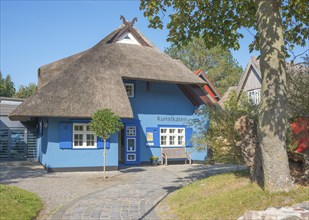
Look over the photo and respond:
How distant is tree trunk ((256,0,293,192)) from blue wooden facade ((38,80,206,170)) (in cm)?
1122

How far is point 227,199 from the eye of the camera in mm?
6914

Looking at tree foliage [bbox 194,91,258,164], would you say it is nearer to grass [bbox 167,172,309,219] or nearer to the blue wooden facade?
grass [bbox 167,172,309,219]

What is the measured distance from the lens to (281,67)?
6.95 m

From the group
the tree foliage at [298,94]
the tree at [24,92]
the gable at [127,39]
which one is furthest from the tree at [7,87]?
the tree foliage at [298,94]

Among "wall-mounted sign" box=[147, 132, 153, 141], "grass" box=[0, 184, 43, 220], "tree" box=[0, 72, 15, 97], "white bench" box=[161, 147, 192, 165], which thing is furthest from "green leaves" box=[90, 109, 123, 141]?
"tree" box=[0, 72, 15, 97]

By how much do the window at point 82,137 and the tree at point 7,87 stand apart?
4341cm

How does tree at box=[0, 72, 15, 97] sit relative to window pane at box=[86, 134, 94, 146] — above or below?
above

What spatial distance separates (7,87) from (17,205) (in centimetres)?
5463

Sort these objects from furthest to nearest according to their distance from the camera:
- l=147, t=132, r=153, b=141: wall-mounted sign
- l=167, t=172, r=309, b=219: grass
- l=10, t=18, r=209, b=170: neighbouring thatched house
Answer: l=147, t=132, r=153, b=141: wall-mounted sign, l=10, t=18, r=209, b=170: neighbouring thatched house, l=167, t=172, r=309, b=219: grass

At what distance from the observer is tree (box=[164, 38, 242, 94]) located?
5184 centimetres

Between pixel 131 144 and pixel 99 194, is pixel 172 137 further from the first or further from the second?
pixel 99 194

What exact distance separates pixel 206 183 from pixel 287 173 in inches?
114

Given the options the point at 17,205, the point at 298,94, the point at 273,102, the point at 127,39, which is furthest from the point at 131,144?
the point at 273,102

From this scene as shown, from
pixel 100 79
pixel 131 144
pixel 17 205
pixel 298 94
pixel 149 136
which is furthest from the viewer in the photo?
pixel 149 136
